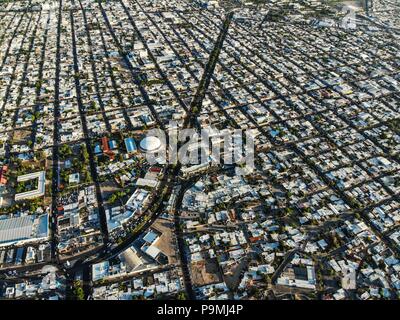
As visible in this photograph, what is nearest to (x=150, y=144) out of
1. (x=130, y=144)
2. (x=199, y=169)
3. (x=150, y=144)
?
(x=150, y=144)

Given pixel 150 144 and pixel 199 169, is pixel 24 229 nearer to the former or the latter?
pixel 150 144

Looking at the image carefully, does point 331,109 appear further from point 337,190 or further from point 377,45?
point 377,45

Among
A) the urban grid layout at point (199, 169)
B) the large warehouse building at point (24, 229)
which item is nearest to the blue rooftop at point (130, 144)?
the urban grid layout at point (199, 169)

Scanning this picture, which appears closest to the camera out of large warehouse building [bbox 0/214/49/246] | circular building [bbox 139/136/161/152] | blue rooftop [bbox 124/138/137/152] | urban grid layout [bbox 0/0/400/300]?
urban grid layout [bbox 0/0/400/300]

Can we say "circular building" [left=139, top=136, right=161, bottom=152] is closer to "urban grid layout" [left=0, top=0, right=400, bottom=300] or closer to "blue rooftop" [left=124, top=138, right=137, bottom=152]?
"urban grid layout" [left=0, top=0, right=400, bottom=300]

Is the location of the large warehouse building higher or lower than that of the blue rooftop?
lower

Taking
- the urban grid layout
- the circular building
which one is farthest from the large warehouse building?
the circular building
